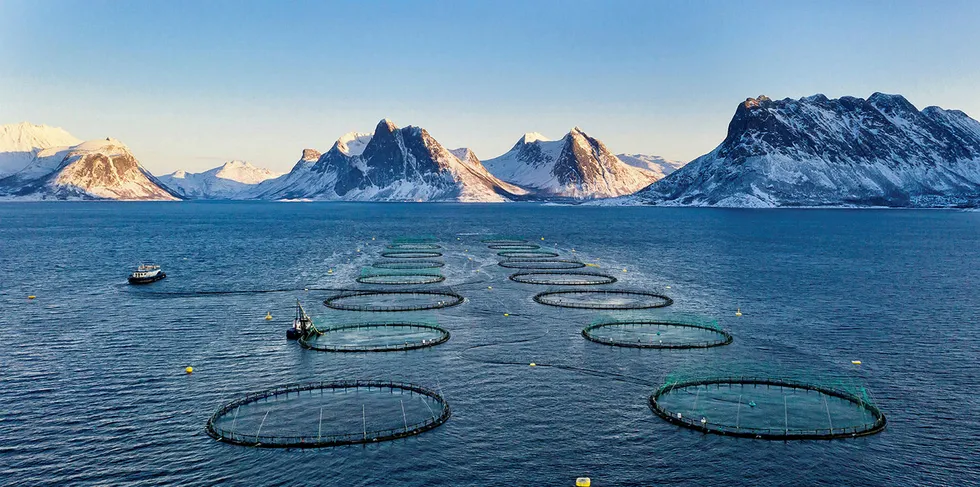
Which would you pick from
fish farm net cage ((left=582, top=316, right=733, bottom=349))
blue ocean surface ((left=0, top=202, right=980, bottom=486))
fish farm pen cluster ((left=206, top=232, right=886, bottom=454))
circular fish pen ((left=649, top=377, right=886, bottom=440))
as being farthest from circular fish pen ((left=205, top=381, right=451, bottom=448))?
fish farm net cage ((left=582, top=316, right=733, bottom=349))

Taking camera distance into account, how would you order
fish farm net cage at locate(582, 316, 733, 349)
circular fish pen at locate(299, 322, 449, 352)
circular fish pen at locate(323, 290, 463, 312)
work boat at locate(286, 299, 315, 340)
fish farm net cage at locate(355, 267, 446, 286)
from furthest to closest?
fish farm net cage at locate(355, 267, 446, 286), circular fish pen at locate(323, 290, 463, 312), work boat at locate(286, 299, 315, 340), fish farm net cage at locate(582, 316, 733, 349), circular fish pen at locate(299, 322, 449, 352)

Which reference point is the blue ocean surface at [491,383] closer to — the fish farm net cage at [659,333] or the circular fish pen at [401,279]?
the fish farm net cage at [659,333]

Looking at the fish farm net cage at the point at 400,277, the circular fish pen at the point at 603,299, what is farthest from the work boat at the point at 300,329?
the fish farm net cage at the point at 400,277

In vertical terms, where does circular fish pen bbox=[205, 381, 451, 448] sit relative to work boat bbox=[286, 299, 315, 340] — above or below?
below

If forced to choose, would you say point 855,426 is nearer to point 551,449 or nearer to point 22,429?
point 551,449

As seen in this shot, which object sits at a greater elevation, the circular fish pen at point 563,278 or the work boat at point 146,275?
the circular fish pen at point 563,278

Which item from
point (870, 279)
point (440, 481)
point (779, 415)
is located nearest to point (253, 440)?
point (440, 481)

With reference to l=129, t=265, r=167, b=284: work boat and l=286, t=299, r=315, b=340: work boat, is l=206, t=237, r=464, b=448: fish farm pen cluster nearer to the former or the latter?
l=286, t=299, r=315, b=340: work boat

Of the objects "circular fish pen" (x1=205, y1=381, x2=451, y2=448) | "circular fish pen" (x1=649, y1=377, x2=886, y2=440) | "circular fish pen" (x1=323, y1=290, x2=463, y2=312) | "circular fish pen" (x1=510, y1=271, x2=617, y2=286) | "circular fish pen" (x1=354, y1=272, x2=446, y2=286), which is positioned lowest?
"circular fish pen" (x1=205, y1=381, x2=451, y2=448)
